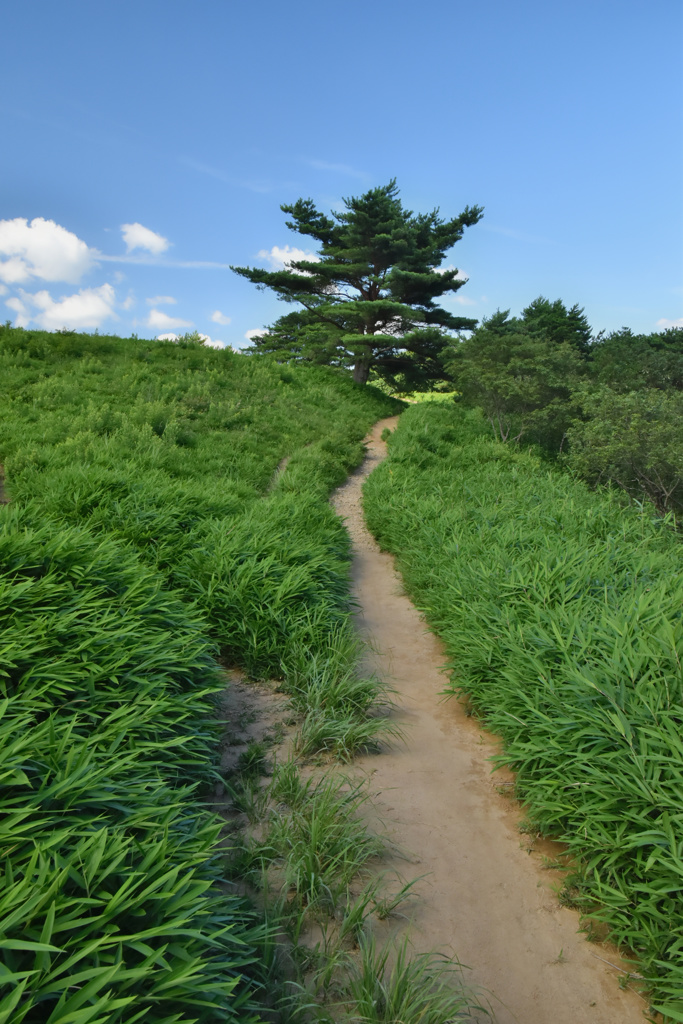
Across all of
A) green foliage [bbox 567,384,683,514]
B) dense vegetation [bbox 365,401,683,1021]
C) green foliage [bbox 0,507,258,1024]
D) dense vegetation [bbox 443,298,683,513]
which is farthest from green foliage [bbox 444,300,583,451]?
green foliage [bbox 0,507,258,1024]

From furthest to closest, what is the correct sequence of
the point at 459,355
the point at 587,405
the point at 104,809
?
the point at 459,355, the point at 587,405, the point at 104,809

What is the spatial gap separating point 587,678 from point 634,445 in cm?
1210

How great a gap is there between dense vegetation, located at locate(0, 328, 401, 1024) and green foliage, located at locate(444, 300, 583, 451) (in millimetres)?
10081

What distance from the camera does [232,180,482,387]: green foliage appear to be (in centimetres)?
1941

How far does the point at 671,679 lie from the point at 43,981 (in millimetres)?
3036

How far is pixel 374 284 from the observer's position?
70.1 ft

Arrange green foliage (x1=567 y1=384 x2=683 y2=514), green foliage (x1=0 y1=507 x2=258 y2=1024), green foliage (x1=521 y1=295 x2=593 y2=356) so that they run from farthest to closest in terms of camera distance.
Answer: green foliage (x1=521 y1=295 x2=593 y2=356), green foliage (x1=567 y1=384 x2=683 y2=514), green foliage (x1=0 y1=507 x2=258 y2=1024)

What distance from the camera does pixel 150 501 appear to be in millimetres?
5699

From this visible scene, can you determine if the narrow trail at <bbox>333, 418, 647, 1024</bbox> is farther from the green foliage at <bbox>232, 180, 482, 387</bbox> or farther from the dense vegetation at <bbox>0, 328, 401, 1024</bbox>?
the green foliage at <bbox>232, 180, 482, 387</bbox>

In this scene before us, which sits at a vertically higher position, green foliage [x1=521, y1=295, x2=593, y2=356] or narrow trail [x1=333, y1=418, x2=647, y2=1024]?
green foliage [x1=521, y1=295, x2=593, y2=356]

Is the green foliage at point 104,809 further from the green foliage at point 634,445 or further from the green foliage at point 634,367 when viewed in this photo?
the green foliage at point 634,367

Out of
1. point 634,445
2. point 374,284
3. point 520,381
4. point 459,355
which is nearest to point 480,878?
point 634,445

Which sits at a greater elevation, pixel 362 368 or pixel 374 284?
pixel 374 284

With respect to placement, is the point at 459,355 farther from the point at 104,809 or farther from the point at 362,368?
the point at 104,809
